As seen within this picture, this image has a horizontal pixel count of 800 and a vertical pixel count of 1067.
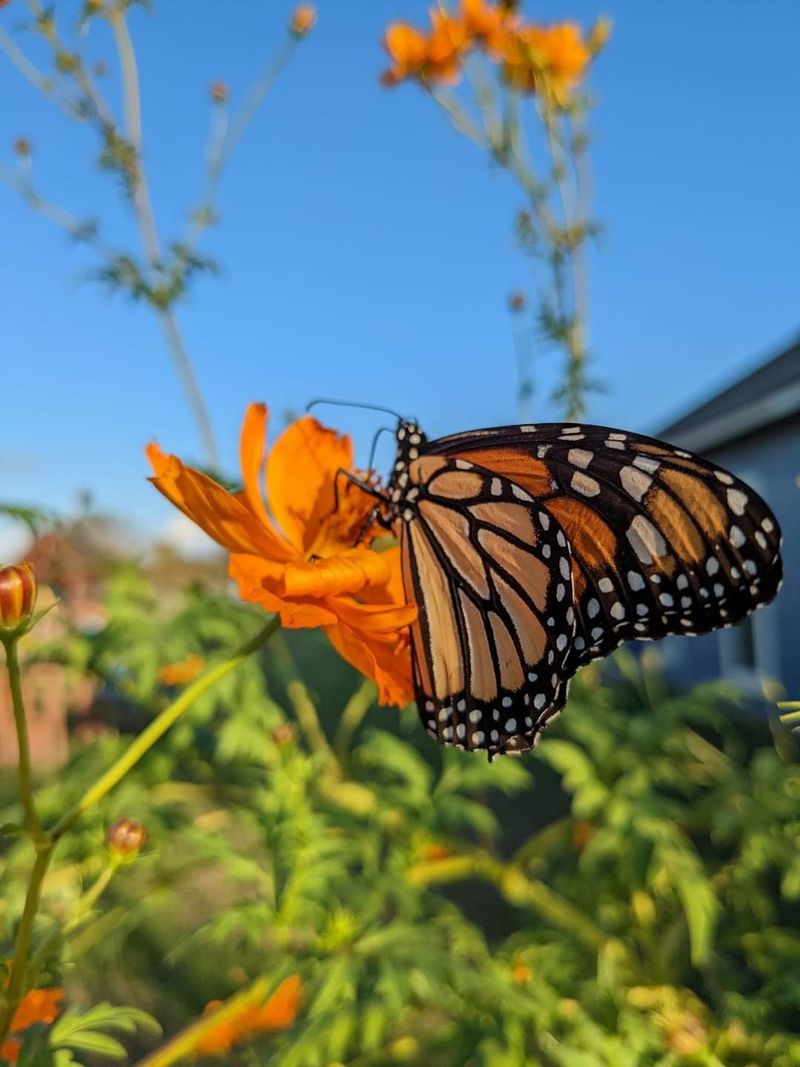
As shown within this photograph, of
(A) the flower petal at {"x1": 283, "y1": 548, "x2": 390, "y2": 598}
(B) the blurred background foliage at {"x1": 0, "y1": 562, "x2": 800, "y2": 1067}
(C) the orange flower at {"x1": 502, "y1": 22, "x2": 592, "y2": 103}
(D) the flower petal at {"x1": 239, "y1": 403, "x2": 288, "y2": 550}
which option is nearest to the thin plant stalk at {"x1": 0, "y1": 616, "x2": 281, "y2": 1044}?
(B) the blurred background foliage at {"x1": 0, "y1": 562, "x2": 800, "y2": 1067}

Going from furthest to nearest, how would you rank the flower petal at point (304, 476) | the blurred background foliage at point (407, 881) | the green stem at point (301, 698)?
the green stem at point (301, 698), the blurred background foliage at point (407, 881), the flower petal at point (304, 476)

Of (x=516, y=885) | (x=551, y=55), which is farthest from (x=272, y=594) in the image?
(x=551, y=55)

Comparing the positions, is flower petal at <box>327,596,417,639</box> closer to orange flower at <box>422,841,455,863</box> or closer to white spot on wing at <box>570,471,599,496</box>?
white spot on wing at <box>570,471,599,496</box>

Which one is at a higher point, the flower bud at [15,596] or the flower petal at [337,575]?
the flower petal at [337,575]

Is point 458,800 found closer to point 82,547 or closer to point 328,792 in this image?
point 328,792

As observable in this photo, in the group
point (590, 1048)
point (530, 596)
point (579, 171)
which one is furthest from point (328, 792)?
point (579, 171)

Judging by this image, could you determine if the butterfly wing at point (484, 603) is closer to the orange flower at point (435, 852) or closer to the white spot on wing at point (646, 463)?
the white spot on wing at point (646, 463)

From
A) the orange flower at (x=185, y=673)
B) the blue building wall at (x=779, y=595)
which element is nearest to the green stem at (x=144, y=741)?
the orange flower at (x=185, y=673)
